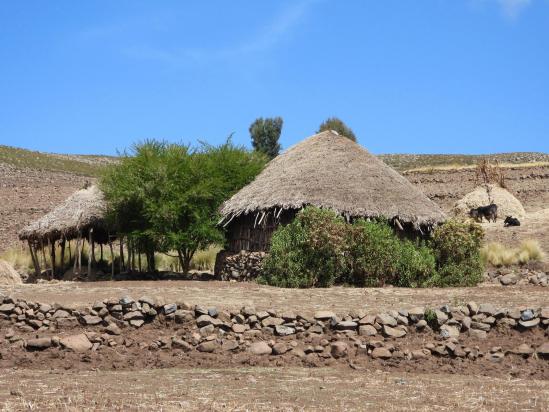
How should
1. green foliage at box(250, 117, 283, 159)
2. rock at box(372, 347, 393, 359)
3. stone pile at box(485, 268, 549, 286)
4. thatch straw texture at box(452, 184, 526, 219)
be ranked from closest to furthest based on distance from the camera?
rock at box(372, 347, 393, 359), stone pile at box(485, 268, 549, 286), thatch straw texture at box(452, 184, 526, 219), green foliage at box(250, 117, 283, 159)

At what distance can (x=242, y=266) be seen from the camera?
79.9ft

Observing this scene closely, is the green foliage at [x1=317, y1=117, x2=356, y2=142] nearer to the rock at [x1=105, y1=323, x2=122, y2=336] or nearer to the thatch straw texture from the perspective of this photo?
the thatch straw texture

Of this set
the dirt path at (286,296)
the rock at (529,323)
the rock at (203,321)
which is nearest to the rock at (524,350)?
the rock at (529,323)

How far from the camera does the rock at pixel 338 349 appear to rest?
13.5 metres

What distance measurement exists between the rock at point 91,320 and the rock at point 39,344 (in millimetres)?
857

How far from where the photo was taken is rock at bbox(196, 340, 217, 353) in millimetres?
13727

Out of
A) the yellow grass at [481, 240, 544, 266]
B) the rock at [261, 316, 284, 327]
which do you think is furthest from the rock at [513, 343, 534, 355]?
the yellow grass at [481, 240, 544, 266]

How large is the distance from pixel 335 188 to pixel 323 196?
27.9 inches

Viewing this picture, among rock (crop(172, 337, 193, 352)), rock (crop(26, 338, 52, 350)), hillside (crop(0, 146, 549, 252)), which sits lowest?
rock (crop(172, 337, 193, 352))

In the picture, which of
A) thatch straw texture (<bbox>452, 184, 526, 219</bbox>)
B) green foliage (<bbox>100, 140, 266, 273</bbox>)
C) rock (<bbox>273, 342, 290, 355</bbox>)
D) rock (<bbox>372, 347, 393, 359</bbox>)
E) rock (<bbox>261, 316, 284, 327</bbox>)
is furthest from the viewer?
thatch straw texture (<bbox>452, 184, 526, 219</bbox>)

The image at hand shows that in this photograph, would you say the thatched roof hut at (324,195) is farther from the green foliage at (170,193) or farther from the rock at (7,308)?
the rock at (7,308)

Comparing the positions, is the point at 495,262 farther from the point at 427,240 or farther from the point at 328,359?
the point at 328,359

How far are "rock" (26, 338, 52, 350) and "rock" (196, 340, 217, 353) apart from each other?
2490 mm

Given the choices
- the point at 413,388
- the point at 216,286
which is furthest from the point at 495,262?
the point at 413,388
